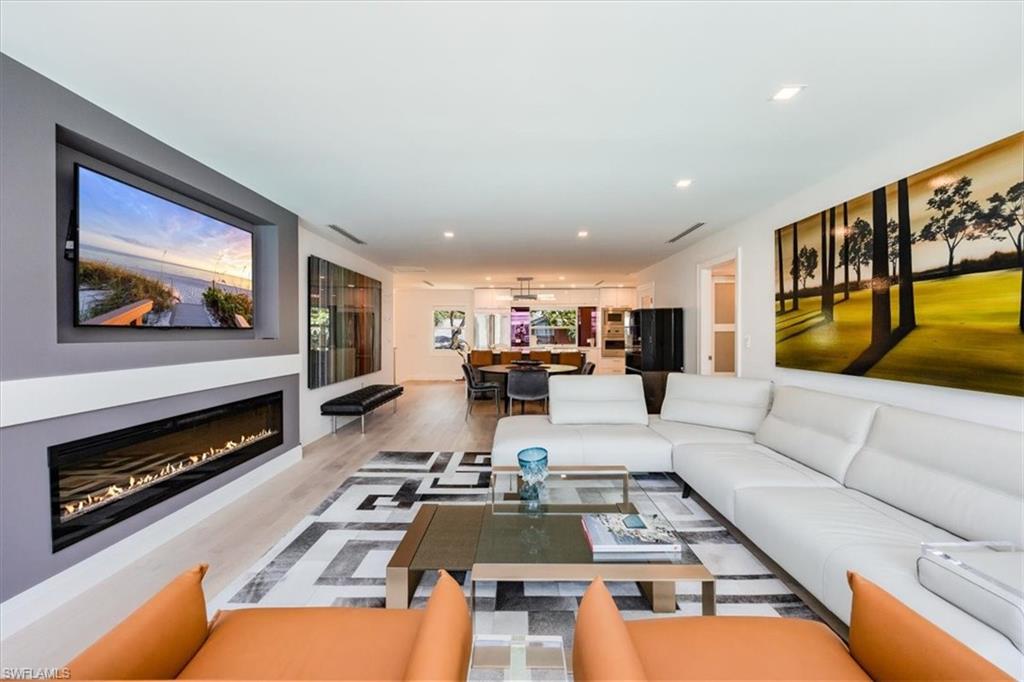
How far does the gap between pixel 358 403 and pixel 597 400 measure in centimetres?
310

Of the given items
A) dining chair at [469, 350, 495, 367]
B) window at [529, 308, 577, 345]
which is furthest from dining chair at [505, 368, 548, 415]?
window at [529, 308, 577, 345]

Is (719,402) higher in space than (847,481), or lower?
higher

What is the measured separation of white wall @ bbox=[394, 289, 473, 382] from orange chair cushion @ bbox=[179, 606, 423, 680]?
10397 millimetres

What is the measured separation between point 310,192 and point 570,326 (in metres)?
8.61

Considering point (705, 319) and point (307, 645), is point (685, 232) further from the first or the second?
point (307, 645)

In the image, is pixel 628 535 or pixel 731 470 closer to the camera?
pixel 628 535

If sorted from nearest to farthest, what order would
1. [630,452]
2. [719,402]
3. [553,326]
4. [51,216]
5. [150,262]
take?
[51,216] → [150,262] → [630,452] → [719,402] → [553,326]

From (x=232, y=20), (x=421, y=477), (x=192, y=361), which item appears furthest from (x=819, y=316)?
(x=192, y=361)

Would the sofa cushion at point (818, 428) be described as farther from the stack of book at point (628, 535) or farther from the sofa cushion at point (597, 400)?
the stack of book at point (628, 535)

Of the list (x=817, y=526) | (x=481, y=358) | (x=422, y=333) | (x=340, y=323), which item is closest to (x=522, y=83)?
(x=817, y=526)

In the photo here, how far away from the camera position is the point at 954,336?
237 centimetres

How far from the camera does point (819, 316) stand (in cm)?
345

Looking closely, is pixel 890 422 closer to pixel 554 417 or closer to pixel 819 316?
pixel 819 316

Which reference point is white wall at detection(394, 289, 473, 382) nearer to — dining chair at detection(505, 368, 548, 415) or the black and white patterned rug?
dining chair at detection(505, 368, 548, 415)
